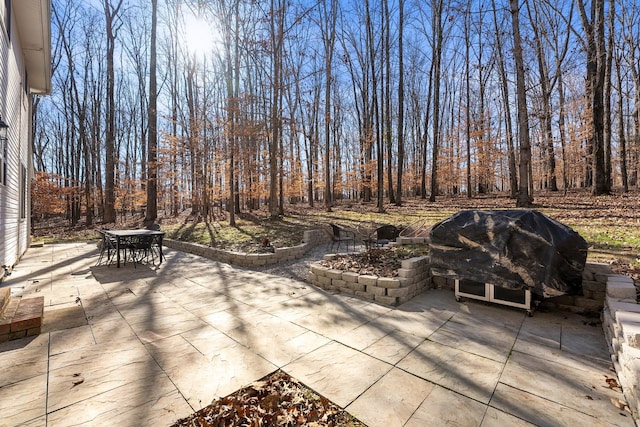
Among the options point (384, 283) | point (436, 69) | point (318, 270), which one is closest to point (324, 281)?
point (318, 270)

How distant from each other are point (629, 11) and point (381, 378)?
788 inches

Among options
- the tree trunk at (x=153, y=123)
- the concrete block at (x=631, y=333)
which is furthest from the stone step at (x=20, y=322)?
the tree trunk at (x=153, y=123)

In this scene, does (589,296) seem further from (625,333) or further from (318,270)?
(318,270)

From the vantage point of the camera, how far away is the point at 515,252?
359 centimetres

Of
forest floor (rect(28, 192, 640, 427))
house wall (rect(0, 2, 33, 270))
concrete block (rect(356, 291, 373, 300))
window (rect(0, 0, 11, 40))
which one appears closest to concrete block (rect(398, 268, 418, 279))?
forest floor (rect(28, 192, 640, 427))

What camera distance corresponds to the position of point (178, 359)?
8.48ft

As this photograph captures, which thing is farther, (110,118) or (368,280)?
(110,118)

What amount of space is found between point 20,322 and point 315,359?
10.9 ft

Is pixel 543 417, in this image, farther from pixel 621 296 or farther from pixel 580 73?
pixel 580 73

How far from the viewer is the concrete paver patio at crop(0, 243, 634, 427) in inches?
76.0

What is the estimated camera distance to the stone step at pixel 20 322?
2928 mm

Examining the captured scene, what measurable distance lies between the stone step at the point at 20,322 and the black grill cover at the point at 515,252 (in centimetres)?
530

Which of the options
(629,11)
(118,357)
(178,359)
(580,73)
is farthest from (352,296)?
(580,73)

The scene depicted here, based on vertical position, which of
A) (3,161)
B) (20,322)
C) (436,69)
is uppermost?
(436,69)
